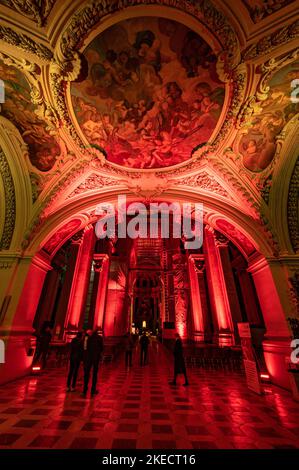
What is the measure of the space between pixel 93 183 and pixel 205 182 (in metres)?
4.44

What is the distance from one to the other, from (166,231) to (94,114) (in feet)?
29.4

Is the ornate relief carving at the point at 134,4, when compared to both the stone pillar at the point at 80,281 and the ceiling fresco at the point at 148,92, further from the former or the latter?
the stone pillar at the point at 80,281

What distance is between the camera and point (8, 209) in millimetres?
7660

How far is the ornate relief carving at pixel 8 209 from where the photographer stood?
7294 mm

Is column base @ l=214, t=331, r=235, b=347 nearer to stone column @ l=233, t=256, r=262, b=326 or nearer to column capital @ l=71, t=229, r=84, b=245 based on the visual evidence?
stone column @ l=233, t=256, r=262, b=326

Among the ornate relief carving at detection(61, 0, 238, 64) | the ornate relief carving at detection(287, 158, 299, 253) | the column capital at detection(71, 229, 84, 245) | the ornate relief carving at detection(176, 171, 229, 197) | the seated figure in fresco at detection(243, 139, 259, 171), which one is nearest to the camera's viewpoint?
the ornate relief carving at detection(61, 0, 238, 64)

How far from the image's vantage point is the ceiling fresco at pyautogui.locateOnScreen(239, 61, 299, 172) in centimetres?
523

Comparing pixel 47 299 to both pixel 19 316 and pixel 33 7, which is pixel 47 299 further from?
pixel 33 7

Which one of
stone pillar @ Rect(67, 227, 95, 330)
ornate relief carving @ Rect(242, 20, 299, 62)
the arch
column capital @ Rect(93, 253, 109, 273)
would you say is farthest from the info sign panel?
column capital @ Rect(93, 253, 109, 273)

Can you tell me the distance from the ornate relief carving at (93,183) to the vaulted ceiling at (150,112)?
48mm

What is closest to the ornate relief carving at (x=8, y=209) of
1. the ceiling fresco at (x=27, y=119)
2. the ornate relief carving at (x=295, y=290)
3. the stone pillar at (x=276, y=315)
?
the ceiling fresco at (x=27, y=119)

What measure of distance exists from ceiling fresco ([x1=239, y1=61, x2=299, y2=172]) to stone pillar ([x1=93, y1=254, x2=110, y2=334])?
10593 millimetres
